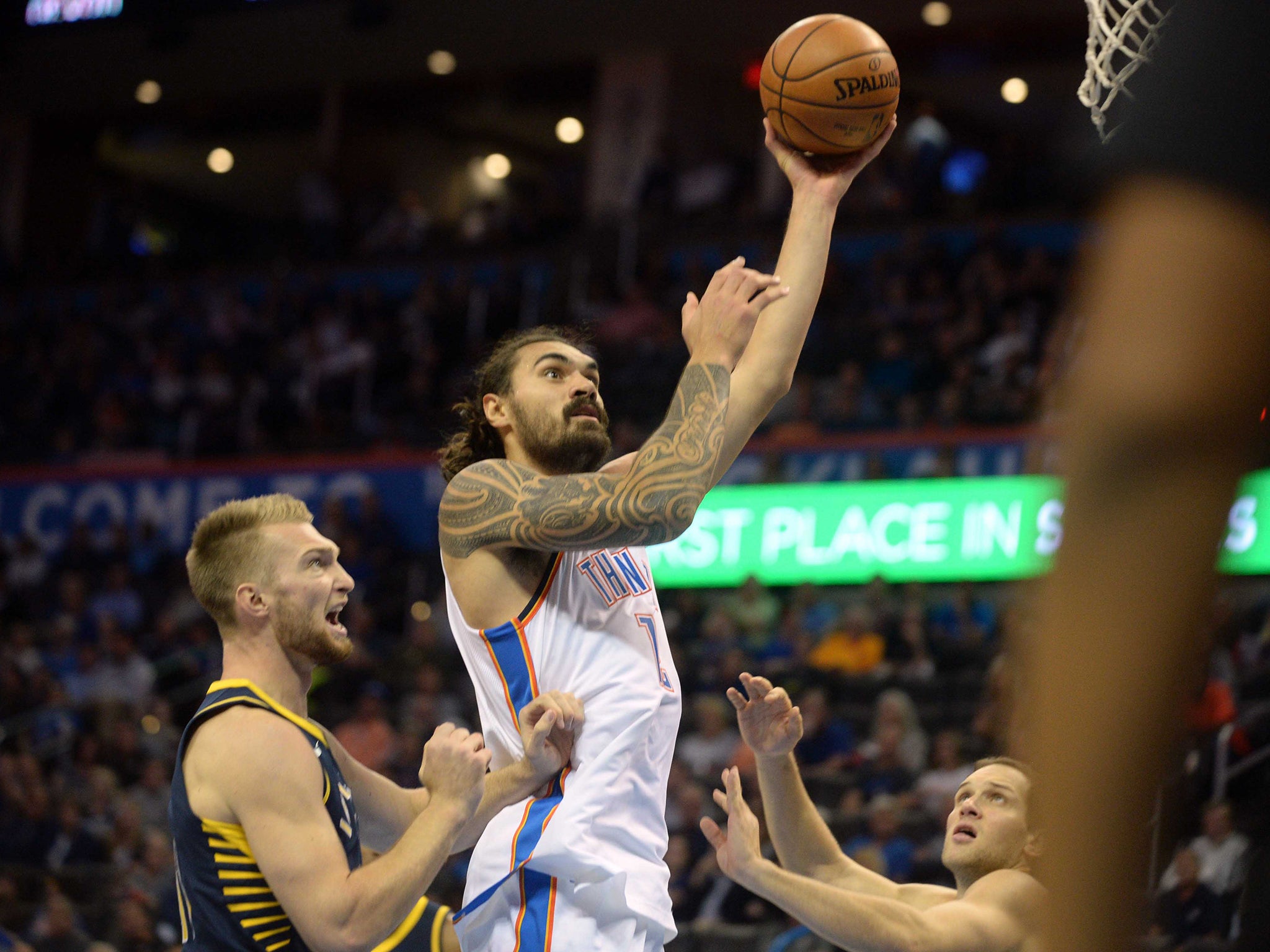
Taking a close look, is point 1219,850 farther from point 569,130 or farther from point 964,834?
point 569,130

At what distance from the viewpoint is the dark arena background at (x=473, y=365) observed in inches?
380

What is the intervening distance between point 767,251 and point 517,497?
1197cm

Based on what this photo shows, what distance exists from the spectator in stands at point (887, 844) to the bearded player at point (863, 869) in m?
3.88

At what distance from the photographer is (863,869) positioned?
405cm

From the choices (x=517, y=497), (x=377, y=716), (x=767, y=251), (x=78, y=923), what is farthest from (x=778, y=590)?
(x=517, y=497)

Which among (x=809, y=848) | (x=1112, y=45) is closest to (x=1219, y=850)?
(x=809, y=848)

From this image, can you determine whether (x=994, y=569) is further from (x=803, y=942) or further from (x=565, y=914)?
(x=565, y=914)

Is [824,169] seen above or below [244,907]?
above

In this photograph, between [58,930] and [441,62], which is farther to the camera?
[441,62]

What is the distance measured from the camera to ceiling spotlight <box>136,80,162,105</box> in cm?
2067

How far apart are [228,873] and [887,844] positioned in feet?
18.9

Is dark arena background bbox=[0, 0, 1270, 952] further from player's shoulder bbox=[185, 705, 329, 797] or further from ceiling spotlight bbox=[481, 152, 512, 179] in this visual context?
player's shoulder bbox=[185, 705, 329, 797]

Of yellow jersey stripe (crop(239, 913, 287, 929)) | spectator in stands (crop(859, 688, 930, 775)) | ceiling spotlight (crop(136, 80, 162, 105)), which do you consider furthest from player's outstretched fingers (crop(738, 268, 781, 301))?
ceiling spotlight (crop(136, 80, 162, 105))

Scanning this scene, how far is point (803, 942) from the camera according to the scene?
7332mm
